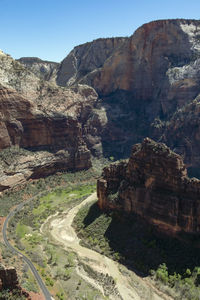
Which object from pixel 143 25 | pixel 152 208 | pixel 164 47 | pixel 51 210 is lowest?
pixel 51 210

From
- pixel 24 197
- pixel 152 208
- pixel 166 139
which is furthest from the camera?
pixel 166 139

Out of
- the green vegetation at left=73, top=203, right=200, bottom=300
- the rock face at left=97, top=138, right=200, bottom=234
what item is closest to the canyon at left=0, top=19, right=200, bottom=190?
the green vegetation at left=73, top=203, right=200, bottom=300

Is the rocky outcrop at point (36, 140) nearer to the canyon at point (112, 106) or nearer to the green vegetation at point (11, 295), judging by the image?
the canyon at point (112, 106)

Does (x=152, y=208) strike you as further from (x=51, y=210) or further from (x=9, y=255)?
(x=51, y=210)

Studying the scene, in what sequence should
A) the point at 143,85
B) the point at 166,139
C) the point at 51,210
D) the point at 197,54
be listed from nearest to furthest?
the point at 51,210, the point at 166,139, the point at 197,54, the point at 143,85

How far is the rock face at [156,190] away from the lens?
49500mm

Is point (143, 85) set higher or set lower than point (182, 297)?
higher

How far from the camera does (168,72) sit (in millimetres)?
127312

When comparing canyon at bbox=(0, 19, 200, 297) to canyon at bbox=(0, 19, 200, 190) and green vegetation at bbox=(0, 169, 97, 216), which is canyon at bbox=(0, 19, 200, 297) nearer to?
canyon at bbox=(0, 19, 200, 190)

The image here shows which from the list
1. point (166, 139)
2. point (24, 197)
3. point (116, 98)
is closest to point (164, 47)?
point (116, 98)

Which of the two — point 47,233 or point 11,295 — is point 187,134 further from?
point 11,295

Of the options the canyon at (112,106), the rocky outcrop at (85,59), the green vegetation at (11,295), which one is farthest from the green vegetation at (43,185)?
the rocky outcrop at (85,59)

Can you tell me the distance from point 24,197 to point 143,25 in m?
94.1

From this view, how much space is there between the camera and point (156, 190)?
177 feet
